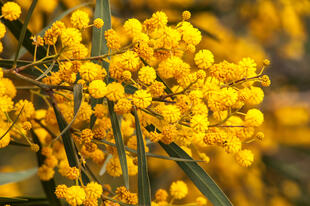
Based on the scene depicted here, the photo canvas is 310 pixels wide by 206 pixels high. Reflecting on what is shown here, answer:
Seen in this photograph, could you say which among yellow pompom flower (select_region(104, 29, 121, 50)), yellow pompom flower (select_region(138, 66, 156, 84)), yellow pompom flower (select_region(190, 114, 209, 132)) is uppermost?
yellow pompom flower (select_region(104, 29, 121, 50))

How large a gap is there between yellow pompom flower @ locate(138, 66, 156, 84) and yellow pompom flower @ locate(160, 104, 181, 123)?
10 centimetres

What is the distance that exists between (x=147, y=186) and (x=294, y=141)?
3530 mm

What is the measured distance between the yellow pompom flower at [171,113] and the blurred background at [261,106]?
2.20 m

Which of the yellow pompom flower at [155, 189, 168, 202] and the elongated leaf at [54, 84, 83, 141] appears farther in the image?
the yellow pompom flower at [155, 189, 168, 202]

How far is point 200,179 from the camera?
1488 millimetres

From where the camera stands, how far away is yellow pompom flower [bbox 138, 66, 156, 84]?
132cm

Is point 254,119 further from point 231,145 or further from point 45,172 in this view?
point 45,172

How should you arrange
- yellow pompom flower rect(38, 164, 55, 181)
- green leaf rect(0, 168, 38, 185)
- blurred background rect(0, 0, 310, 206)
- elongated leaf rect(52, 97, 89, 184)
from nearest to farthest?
elongated leaf rect(52, 97, 89, 184) < yellow pompom flower rect(38, 164, 55, 181) < green leaf rect(0, 168, 38, 185) < blurred background rect(0, 0, 310, 206)

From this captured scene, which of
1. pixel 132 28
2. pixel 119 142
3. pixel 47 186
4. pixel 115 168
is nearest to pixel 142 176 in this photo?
pixel 119 142

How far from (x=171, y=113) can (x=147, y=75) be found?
0.14 metres

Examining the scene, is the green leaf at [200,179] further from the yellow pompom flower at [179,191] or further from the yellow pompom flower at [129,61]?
the yellow pompom flower at [129,61]

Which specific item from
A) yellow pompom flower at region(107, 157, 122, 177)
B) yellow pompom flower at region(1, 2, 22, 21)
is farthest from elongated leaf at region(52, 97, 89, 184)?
yellow pompom flower at region(1, 2, 22, 21)

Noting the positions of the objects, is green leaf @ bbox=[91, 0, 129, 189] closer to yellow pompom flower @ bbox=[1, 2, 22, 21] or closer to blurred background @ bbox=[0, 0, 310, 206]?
yellow pompom flower @ bbox=[1, 2, 22, 21]

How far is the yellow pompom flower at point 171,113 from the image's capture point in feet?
4.34
